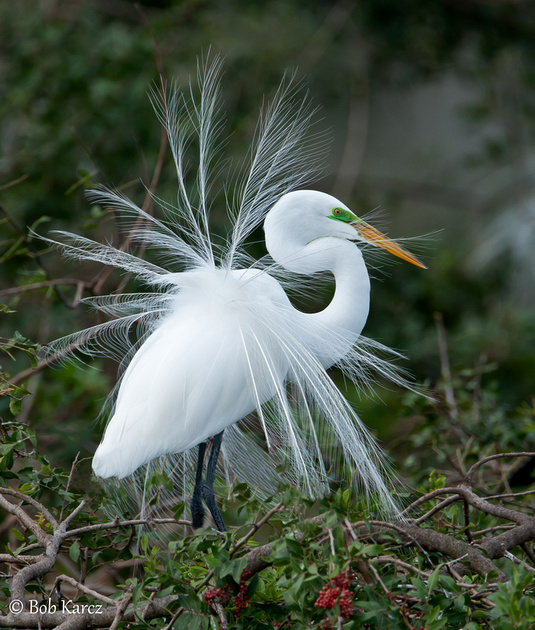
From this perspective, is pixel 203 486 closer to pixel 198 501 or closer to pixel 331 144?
pixel 198 501

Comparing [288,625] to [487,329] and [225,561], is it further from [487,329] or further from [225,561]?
[487,329]

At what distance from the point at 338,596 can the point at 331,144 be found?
361cm

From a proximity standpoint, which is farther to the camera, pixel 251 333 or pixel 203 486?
pixel 203 486

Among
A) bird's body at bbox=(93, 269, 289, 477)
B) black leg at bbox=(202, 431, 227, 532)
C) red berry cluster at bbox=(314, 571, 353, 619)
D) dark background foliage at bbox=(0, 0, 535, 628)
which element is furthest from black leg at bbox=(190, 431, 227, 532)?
red berry cluster at bbox=(314, 571, 353, 619)

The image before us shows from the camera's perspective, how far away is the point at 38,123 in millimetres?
3934

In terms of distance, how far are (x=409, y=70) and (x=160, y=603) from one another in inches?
198

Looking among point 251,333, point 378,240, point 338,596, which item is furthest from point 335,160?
point 338,596

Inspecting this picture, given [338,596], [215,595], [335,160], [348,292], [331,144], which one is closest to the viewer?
[338,596]

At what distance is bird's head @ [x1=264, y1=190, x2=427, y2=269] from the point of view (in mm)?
1994

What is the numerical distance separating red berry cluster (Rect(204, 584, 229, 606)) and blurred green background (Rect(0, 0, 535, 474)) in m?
1.13

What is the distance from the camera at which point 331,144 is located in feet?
14.7

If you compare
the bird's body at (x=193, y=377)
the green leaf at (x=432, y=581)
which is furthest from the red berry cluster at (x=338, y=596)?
the bird's body at (x=193, y=377)

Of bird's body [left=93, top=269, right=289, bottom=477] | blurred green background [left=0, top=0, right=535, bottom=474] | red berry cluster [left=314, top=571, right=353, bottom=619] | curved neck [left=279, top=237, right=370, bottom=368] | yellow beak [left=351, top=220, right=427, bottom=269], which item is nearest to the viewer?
red berry cluster [left=314, top=571, right=353, bottom=619]

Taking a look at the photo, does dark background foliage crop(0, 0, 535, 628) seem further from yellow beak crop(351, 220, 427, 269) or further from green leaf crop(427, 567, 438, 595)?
green leaf crop(427, 567, 438, 595)
